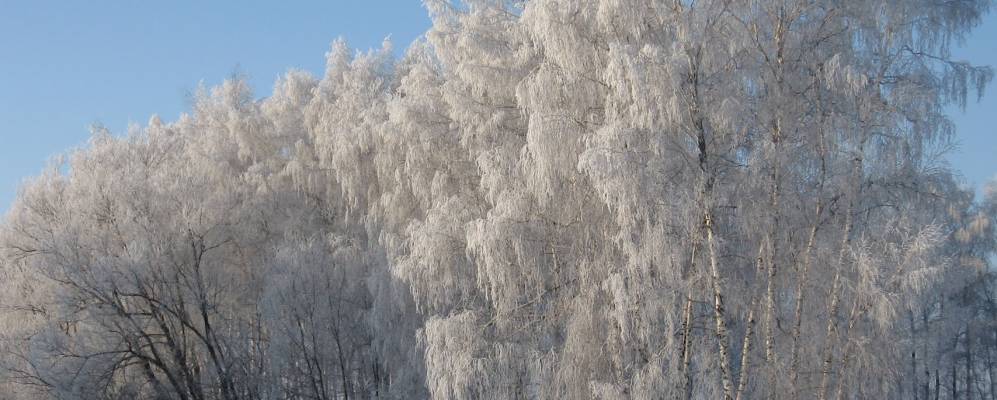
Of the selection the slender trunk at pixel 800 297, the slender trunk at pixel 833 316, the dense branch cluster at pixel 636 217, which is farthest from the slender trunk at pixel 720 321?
the slender trunk at pixel 833 316

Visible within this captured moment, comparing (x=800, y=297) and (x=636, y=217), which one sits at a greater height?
(x=636, y=217)

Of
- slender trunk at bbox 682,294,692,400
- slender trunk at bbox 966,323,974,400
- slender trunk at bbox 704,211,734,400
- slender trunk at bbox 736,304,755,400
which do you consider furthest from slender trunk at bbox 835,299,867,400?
slender trunk at bbox 966,323,974,400

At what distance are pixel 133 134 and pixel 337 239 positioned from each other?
205 inches

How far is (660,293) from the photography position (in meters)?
9.35

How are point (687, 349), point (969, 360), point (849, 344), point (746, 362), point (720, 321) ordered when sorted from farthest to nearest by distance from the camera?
point (969, 360), point (849, 344), point (687, 349), point (746, 362), point (720, 321)

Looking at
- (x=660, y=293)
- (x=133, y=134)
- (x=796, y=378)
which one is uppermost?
(x=133, y=134)

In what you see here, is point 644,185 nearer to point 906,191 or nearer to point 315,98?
point 906,191

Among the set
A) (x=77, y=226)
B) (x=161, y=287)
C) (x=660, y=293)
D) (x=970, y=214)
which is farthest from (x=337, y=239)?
(x=970, y=214)

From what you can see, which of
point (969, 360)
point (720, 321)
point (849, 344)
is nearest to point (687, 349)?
point (720, 321)

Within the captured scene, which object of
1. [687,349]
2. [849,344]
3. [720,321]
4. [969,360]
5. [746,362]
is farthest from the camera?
[969,360]

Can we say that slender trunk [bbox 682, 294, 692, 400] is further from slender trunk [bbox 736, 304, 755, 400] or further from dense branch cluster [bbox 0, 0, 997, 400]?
slender trunk [bbox 736, 304, 755, 400]

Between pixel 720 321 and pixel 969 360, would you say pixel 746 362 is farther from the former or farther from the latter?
pixel 969 360

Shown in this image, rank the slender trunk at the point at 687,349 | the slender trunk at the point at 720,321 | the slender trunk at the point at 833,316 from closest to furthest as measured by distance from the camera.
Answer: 1. the slender trunk at the point at 720,321
2. the slender trunk at the point at 687,349
3. the slender trunk at the point at 833,316

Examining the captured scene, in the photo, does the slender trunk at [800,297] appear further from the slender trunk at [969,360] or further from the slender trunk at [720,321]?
the slender trunk at [969,360]
